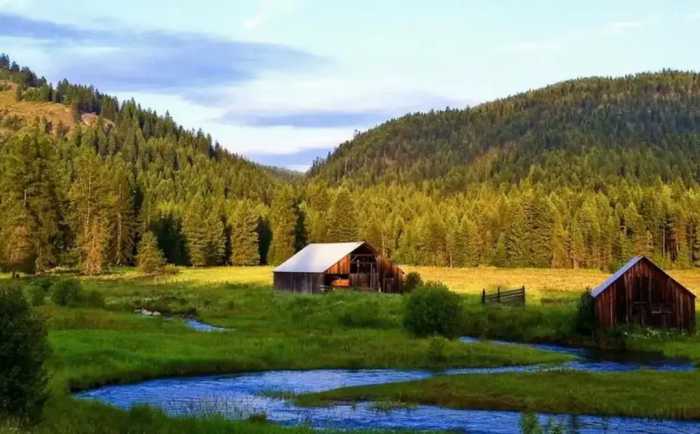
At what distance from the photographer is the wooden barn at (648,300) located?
2267 inches

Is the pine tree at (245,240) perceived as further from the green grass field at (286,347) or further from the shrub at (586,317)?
the shrub at (586,317)

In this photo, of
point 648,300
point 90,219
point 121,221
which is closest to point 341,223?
point 121,221

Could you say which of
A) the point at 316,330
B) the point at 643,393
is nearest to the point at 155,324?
the point at 316,330

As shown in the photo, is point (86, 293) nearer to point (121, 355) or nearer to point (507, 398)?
point (121, 355)

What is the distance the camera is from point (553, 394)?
33.6 metres

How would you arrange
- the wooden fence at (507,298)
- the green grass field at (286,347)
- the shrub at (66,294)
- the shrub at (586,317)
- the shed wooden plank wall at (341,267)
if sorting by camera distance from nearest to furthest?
A: the green grass field at (286,347) → the shrub at (586,317) → the shrub at (66,294) → the wooden fence at (507,298) → the shed wooden plank wall at (341,267)

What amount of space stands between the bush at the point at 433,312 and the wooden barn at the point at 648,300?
12.0 metres

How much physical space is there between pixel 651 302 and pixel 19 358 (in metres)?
49.5

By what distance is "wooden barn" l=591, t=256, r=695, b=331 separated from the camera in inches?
2267

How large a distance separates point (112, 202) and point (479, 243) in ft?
280

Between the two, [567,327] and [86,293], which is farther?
[86,293]

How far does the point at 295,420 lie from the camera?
28531 millimetres

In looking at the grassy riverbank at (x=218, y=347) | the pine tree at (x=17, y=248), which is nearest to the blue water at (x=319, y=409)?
the grassy riverbank at (x=218, y=347)

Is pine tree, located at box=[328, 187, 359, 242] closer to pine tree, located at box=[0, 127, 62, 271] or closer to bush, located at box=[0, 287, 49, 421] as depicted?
pine tree, located at box=[0, 127, 62, 271]
